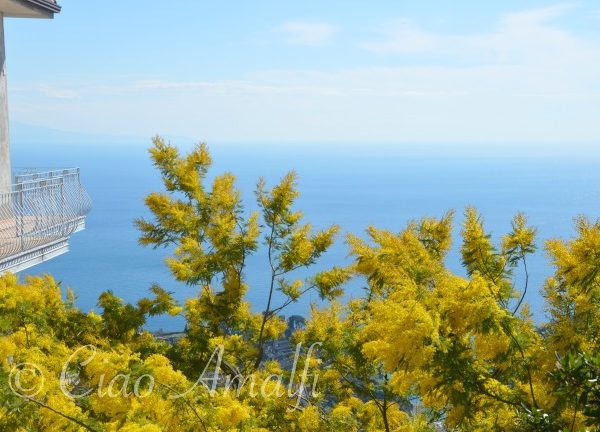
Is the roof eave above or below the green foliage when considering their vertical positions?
above

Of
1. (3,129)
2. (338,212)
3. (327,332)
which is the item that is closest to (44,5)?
(3,129)

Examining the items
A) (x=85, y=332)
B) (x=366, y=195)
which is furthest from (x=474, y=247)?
(x=366, y=195)

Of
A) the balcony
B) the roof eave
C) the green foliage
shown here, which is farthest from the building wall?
the green foliage

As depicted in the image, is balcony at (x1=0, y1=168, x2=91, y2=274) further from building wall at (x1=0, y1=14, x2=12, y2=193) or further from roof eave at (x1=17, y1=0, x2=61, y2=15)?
roof eave at (x1=17, y1=0, x2=61, y2=15)

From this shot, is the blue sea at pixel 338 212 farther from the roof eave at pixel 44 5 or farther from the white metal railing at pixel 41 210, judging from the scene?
the roof eave at pixel 44 5

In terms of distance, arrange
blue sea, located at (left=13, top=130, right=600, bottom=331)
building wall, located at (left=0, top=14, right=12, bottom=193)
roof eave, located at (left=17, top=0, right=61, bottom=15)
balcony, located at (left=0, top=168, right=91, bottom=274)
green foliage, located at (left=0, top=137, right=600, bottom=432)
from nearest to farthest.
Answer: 1. green foliage, located at (left=0, top=137, right=600, bottom=432)
2. balcony, located at (left=0, top=168, right=91, bottom=274)
3. roof eave, located at (left=17, top=0, right=61, bottom=15)
4. building wall, located at (left=0, top=14, right=12, bottom=193)
5. blue sea, located at (left=13, top=130, right=600, bottom=331)

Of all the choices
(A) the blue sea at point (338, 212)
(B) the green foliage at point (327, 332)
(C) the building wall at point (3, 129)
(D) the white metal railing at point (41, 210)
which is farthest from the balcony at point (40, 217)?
(A) the blue sea at point (338, 212)

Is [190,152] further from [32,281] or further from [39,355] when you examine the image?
[39,355]

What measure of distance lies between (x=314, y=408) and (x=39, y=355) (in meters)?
2.92

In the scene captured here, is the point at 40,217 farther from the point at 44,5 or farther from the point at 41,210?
the point at 44,5

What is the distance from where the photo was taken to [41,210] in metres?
11.6

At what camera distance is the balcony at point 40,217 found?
10.7 metres

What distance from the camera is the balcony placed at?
35.1ft

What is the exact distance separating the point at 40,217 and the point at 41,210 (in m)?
0.11
